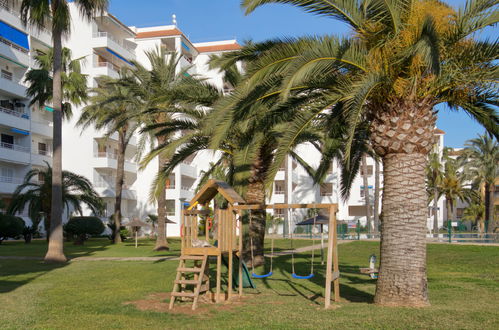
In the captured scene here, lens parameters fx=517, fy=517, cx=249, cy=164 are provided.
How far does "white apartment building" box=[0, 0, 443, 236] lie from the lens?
42.1m

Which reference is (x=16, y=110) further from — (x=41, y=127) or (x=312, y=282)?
(x=312, y=282)

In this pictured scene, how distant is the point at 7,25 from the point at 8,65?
3549 mm

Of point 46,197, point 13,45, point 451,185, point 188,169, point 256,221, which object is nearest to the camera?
point 256,221

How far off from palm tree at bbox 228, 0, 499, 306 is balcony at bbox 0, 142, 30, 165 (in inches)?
1392

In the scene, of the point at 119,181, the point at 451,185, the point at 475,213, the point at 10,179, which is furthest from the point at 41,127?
the point at 475,213

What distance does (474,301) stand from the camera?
11062 millimetres

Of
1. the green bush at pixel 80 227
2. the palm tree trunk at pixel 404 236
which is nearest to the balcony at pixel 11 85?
the green bush at pixel 80 227

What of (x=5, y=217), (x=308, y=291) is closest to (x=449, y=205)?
(x=5, y=217)

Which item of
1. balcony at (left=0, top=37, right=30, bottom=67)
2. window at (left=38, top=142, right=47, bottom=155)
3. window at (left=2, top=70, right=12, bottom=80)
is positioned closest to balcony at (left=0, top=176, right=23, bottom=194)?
window at (left=38, top=142, right=47, bottom=155)

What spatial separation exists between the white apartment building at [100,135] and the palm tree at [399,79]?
2426cm

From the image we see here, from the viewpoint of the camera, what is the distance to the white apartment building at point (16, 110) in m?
40.8

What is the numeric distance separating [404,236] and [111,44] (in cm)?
4503

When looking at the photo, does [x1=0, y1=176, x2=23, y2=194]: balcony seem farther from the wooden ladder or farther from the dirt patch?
the wooden ladder

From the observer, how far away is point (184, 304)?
1090 centimetres
